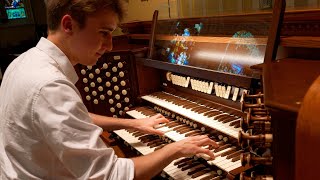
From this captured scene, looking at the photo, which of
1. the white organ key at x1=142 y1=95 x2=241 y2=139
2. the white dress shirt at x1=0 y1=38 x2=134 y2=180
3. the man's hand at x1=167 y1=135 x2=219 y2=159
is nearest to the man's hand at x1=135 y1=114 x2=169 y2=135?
the white organ key at x1=142 y1=95 x2=241 y2=139

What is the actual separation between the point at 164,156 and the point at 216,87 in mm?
632

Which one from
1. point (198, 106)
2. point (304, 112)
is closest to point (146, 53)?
point (198, 106)

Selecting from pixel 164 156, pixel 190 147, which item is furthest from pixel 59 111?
pixel 190 147

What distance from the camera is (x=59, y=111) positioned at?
100 cm

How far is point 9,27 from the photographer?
455 centimetres

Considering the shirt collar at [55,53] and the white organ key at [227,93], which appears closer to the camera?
the shirt collar at [55,53]

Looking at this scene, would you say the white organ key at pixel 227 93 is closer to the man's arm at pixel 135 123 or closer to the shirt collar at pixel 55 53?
the man's arm at pixel 135 123

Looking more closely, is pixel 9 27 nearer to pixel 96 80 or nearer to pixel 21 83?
pixel 96 80

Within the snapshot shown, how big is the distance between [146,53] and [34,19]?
3.04m

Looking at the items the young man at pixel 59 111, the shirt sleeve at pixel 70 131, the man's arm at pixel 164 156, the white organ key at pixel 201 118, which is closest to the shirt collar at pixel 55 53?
the young man at pixel 59 111

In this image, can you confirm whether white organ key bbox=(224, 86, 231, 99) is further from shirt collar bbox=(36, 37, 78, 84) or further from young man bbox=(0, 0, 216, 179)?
shirt collar bbox=(36, 37, 78, 84)

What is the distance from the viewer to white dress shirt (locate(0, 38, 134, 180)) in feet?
3.30

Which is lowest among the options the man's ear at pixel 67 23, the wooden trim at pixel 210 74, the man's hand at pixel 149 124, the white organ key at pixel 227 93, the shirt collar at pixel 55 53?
the man's hand at pixel 149 124

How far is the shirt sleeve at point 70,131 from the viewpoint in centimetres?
100
